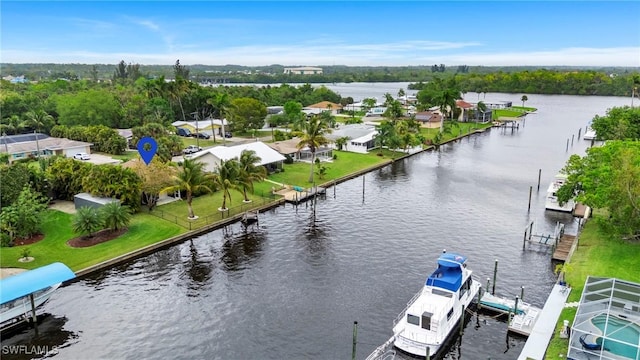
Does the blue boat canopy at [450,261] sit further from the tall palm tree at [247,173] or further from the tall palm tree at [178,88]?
the tall palm tree at [178,88]

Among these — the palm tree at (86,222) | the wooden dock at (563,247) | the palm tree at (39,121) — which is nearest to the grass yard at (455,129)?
the wooden dock at (563,247)

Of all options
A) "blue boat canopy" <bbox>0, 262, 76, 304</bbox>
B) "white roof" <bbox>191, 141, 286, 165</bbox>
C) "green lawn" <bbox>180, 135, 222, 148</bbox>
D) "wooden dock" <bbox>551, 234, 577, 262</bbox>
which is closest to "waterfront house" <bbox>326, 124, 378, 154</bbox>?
"white roof" <bbox>191, 141, 286, 165</bbox>

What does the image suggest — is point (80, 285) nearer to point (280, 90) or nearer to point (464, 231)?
point (464, 231)

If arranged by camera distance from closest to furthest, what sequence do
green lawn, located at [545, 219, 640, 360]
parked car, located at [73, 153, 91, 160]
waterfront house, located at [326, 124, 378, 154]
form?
green lawn, located at [545, 219, 640, 360]
parked car, located at [73, 153, 91, 160]
waterfront house, located at [326, 124, 378, 154]

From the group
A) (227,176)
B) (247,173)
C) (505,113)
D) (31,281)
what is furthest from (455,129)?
(31,281)

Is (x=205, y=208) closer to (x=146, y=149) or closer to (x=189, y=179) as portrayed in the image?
(x=189, y=179)

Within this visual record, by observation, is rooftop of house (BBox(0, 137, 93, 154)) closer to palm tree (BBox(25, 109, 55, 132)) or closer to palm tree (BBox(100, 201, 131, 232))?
palm tree (BBox(25, 109, 55, 132))
